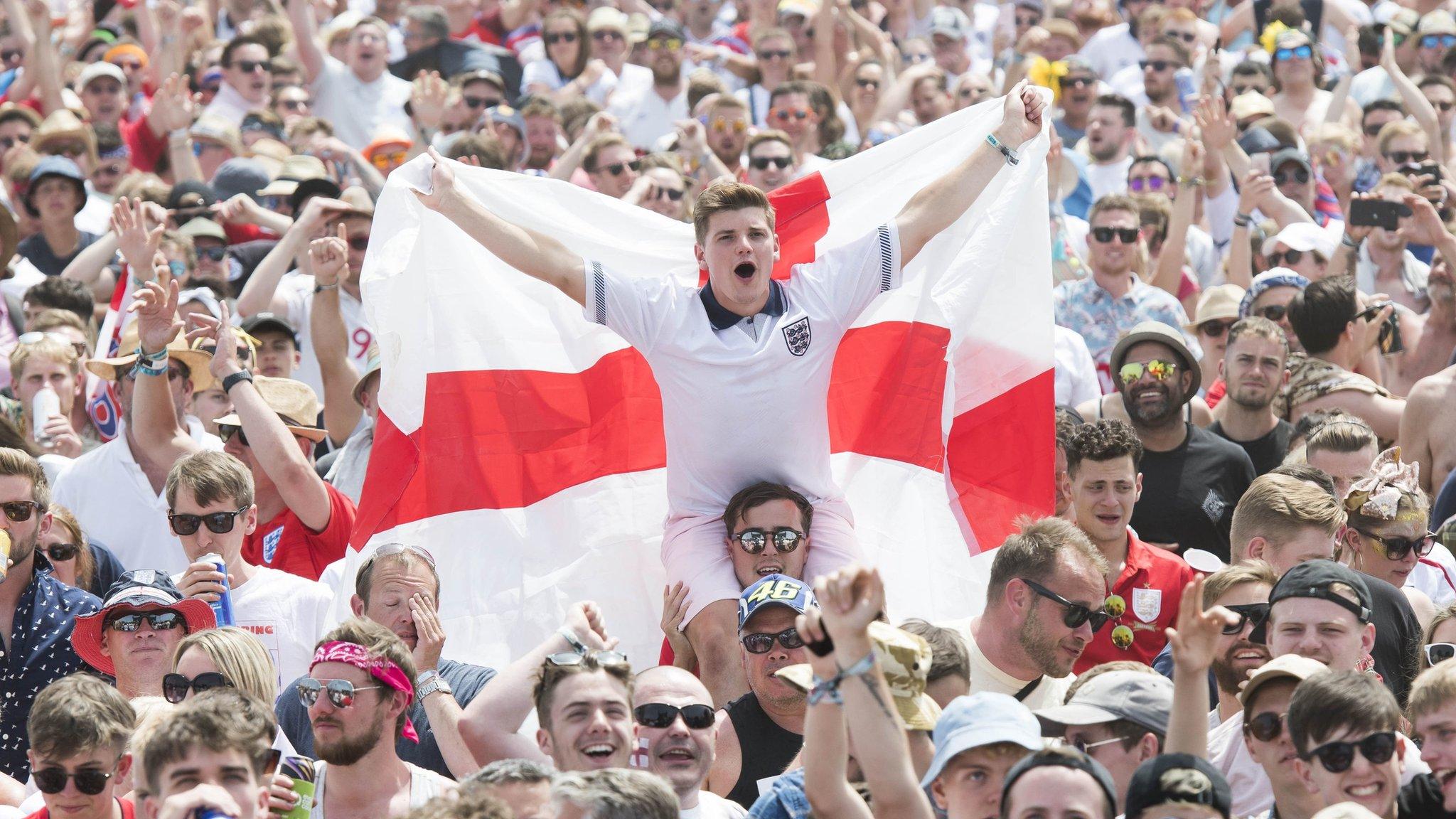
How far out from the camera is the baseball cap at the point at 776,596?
243 inches

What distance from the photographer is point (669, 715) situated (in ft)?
18.2

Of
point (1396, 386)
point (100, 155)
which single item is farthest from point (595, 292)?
point (100, 155)

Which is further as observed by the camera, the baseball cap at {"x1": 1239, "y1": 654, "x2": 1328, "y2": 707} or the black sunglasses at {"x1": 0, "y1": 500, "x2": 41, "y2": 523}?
the black sunglasses at {"x1": 0, "y1": 500, "x2": 41, "y2": 523}

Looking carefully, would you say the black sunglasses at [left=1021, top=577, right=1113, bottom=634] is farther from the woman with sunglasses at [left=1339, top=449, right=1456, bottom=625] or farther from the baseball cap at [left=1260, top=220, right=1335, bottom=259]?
the baseball cap at [left=1260, top=220, right=1335, bottom=259]

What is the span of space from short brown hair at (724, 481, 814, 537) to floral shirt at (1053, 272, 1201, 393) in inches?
137

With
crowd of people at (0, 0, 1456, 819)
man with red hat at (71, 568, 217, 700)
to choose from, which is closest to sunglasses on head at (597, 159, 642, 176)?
crowd of people at (0, 0, 1456, 819)

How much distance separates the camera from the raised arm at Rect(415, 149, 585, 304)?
682 cm

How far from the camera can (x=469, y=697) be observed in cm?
639

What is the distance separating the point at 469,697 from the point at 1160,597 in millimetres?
2562

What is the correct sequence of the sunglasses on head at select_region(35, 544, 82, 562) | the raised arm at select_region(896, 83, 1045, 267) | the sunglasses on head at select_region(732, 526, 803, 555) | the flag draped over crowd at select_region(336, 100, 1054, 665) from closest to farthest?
the sunglasses on head at select_region(732, 526, 803, 555)
the raised arm at select_region(896, 83, 1045, 267)
the sunglasses on head at select_region(35, 544, 82, 562)
the flag draped over crowd at select_region(336, 100, 1054, 665)

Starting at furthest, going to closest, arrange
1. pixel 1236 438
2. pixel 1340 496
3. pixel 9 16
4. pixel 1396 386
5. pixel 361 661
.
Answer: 1. pixel 9 16
2. pixel 1396 386
3. pixel 1236 438
4. pixel 1340 496
5. pixel 361 661

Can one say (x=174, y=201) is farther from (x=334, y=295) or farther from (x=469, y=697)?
(x=469, y=697)

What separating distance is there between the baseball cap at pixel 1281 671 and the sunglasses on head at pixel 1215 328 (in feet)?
14.6

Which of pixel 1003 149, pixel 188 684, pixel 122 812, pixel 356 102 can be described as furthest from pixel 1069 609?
pixel 356 102
